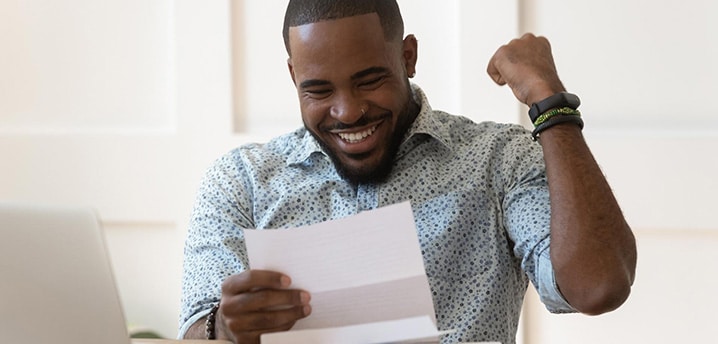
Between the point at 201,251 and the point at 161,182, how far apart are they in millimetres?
988

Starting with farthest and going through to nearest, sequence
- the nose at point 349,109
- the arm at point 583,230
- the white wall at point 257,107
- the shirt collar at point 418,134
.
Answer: the white wall at point 257,107 → the shirt collar at point 418,134 → the nose at point 349,109 → the arm at point 583,230

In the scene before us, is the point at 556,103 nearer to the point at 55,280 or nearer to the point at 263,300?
the point at 263,300

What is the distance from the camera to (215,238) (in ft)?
5.56

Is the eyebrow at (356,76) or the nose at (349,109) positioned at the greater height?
the eyebrow at (356,76)

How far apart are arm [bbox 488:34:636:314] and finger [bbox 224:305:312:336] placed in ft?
1.36

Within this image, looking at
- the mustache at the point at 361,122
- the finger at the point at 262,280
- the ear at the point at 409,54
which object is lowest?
the finger at the point at 262,280

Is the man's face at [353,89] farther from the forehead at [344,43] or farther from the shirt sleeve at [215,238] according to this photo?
the shirt sleeve at [215,238]

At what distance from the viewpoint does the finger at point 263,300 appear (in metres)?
1.31

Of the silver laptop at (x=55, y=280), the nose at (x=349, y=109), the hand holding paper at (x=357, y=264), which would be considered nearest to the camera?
the silver laptop at (x=55, y=280)

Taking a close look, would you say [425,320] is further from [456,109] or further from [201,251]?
[456,109]

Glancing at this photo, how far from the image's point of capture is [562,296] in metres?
1.55

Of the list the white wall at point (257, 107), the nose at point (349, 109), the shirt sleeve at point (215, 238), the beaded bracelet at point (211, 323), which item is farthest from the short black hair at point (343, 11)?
the white wall at point (257, 107)

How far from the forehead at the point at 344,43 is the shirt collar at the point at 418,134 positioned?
0.44ft

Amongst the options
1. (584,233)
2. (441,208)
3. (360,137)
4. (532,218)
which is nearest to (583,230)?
(584,233)
